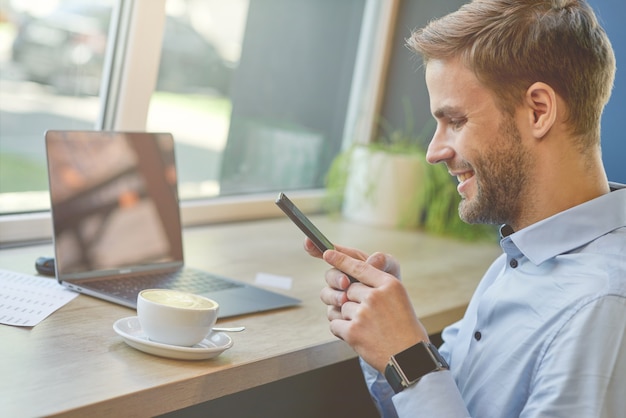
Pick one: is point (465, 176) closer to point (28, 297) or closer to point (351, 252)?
point (351, 252)

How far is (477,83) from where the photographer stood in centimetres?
121

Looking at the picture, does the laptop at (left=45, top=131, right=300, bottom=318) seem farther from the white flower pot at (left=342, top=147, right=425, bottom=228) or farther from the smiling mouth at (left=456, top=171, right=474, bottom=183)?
the white flower pot at (left=342, top=147, right=425, bottom=228)

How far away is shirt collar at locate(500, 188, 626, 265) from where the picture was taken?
1152 millimetres

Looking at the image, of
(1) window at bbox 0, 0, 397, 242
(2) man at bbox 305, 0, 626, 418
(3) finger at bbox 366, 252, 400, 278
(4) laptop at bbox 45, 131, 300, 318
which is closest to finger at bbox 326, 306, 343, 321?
(2) man at bbox 305, 0, 626, 418

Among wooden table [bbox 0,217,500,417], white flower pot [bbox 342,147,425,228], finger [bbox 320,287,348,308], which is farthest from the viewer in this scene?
white flower pot [bbox 342,147,425,228]

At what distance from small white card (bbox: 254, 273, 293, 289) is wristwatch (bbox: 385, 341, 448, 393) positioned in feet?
1.92

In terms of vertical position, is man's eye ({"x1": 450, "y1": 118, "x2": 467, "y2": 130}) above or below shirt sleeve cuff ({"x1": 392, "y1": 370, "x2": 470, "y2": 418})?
above

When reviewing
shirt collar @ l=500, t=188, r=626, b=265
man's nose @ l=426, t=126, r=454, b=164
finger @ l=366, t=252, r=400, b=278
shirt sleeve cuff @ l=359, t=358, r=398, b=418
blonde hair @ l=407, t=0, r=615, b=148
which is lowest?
shirt sleeve cuff @ l=359, t=358, r=398, b=418

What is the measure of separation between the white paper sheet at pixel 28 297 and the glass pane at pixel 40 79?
433 millimetres

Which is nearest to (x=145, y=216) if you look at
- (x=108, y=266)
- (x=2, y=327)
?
(x=108, y=266)

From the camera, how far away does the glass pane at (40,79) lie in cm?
174

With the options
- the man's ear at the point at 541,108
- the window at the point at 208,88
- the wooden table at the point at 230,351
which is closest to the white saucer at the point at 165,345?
the wooden table at the point at 230,351

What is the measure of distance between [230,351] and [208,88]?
1233mm

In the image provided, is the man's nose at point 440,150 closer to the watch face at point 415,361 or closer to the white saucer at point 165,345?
the watch face at point 415,361
